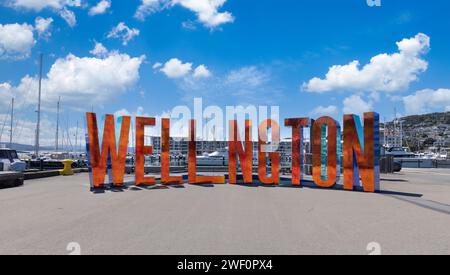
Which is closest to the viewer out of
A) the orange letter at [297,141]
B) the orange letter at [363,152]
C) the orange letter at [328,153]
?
the orange letter at [363,152]

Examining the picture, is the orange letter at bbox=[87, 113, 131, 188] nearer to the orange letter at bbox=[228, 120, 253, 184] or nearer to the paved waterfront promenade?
the paved waterfront promenade

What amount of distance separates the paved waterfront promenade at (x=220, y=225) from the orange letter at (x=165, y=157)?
6.28 meters

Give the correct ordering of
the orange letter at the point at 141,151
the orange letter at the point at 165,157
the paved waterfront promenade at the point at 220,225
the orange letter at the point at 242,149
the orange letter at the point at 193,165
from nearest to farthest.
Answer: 1. the paved waterfront promenade at the point at 220,225
2. the orange letter at the point at 141,151
3. the orange letter at the point at 165,157
4. the orange letter at the point at 193,165
5. the orange letter at the point at 242,149

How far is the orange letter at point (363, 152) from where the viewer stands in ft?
59.6

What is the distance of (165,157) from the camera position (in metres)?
20.6

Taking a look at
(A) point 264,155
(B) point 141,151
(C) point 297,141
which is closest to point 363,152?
(C) point 297,141

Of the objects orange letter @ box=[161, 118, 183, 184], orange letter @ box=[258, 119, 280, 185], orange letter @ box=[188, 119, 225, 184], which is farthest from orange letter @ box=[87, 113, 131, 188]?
orange letter @ box=[258, 119, 280, 185]

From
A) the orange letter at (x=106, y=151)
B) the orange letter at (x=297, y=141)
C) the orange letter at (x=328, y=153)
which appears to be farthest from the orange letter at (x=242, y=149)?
the orange letter at (x=106, y=151)

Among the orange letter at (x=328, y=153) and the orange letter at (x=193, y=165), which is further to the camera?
the orange letter at (x=193, y=165)

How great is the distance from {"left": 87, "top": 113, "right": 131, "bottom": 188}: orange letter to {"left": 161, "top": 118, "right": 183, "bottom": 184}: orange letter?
6.98 ft

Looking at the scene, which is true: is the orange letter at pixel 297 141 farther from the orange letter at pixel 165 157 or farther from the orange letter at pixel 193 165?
the orange letter at pixel 165 157

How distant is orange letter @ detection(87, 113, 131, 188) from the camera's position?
18.2 meters

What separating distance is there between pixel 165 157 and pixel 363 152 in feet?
32.7
